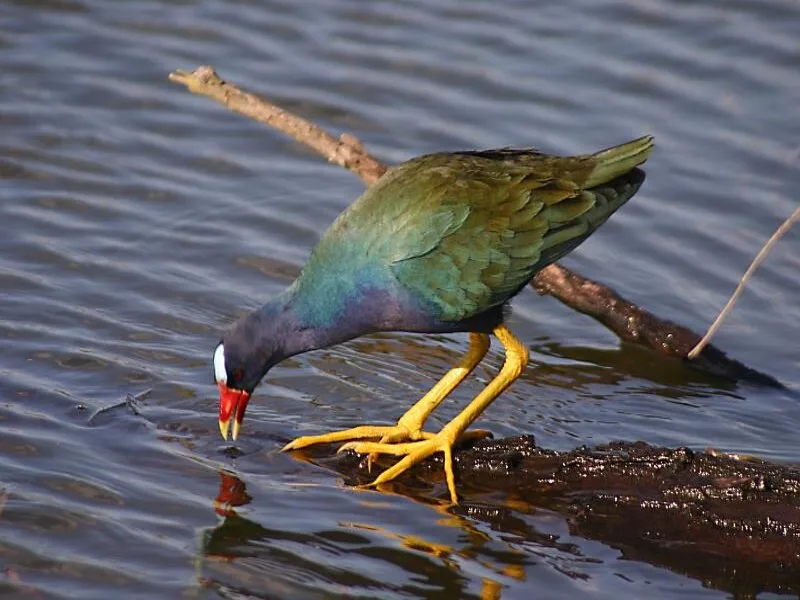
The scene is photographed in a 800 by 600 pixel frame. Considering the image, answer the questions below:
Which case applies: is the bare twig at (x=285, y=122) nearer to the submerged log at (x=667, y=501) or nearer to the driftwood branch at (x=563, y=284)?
the driftwood branch at (x=563, y=284)

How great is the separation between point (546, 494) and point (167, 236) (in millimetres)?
3277

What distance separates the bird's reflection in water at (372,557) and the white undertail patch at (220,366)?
0.48 meters

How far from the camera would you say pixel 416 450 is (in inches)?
210

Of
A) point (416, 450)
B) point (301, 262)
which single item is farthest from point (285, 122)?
point (416, 450)

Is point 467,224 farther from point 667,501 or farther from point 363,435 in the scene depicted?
point 667,501

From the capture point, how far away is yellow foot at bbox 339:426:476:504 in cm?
525

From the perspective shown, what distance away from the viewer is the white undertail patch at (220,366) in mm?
5461

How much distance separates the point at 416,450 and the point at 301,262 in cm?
247

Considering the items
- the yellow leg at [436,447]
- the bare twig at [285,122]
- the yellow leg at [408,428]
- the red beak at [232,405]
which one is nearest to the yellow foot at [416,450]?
the yellow leg at [436,447]

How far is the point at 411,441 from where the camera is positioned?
5633mm

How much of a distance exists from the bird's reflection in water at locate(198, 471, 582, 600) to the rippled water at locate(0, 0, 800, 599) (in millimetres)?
A: 10

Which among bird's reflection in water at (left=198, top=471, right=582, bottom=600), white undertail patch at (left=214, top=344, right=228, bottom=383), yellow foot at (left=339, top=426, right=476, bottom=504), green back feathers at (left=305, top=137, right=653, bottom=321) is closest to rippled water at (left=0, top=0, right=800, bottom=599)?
bird's reflection in water at (left=198, top=471, right=582, bottom=600)

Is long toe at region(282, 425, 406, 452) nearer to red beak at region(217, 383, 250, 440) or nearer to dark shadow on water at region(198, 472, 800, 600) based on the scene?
red beak at region(217, 383, 250, 440)

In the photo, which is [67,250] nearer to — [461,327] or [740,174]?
[461,327]
